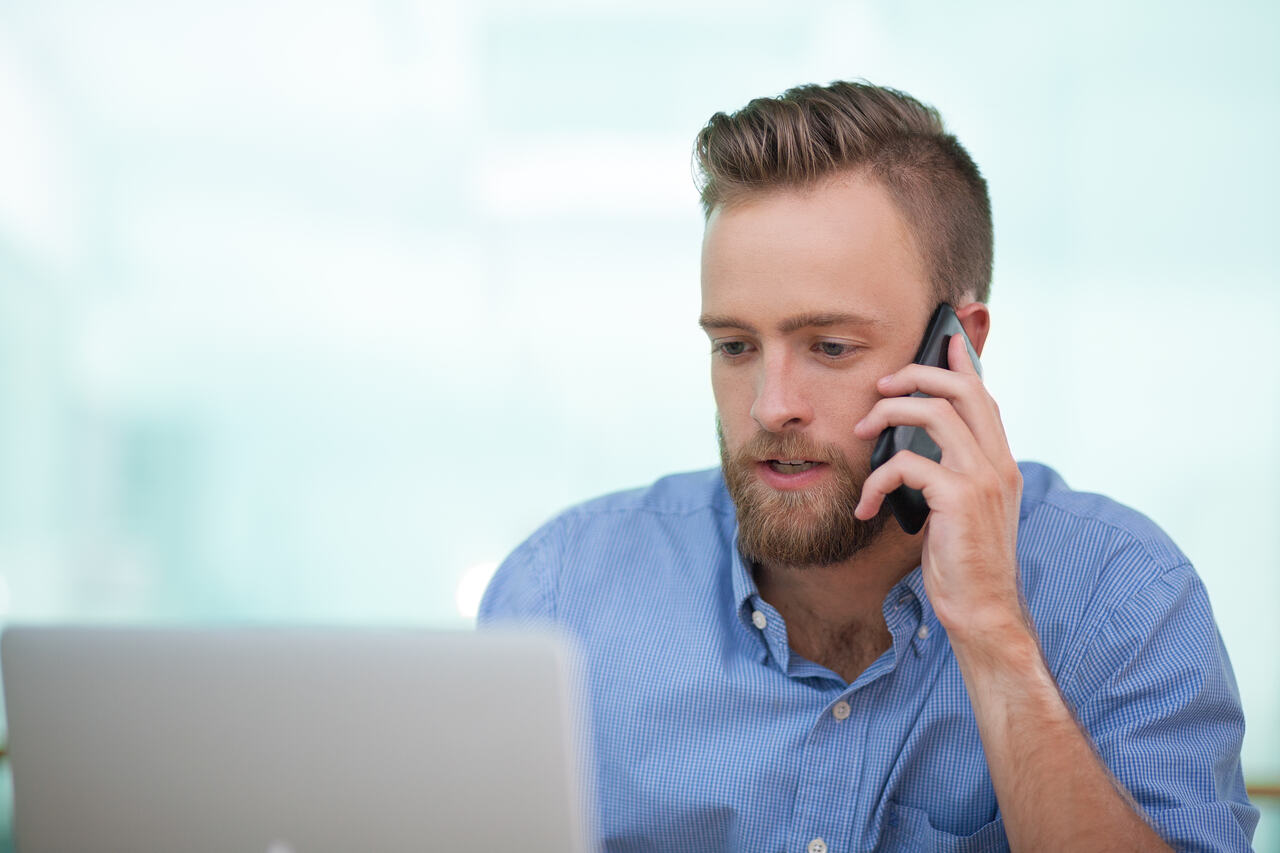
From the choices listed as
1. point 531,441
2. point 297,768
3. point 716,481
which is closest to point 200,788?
point 297,768

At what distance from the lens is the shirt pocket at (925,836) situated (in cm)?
120

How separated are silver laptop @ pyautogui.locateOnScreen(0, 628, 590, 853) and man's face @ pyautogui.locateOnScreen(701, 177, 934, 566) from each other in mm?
640

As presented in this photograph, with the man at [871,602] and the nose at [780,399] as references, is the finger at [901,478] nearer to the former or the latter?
the man at [871,602]


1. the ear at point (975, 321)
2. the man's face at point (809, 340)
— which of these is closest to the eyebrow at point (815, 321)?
the man's face at point (809, 340)

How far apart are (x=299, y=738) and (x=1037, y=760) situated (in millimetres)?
738

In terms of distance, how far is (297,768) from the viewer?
74 cm

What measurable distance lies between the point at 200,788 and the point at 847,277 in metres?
0.88

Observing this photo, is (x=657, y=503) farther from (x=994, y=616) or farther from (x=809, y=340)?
Result: (x=994, y=616)

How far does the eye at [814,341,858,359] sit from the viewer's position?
51.1 inches

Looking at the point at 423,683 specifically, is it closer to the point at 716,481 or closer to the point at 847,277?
the point at 847,277

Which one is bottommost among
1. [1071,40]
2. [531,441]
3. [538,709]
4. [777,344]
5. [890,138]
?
[531,441]

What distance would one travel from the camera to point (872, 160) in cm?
136

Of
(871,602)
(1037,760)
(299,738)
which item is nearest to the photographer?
(299,738)

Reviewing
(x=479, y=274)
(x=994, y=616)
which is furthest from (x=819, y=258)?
(x=479, y=274)
